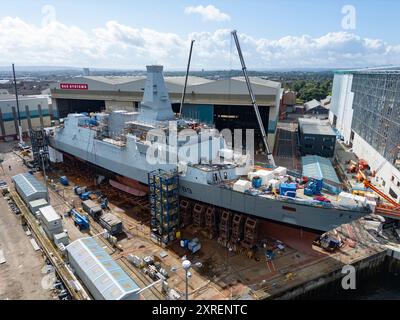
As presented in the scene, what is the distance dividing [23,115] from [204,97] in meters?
31.4

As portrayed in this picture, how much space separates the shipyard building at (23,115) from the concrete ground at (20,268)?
27996 mm

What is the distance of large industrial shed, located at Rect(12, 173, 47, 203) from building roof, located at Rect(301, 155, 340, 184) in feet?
75.9

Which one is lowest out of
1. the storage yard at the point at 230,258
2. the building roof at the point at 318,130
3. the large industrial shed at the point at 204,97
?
the storage yard at the point at 230,258

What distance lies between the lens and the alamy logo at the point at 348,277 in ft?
52.4

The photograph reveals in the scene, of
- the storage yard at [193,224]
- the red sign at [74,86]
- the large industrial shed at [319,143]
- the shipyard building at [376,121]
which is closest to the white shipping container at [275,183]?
the storage yard at [193,224]

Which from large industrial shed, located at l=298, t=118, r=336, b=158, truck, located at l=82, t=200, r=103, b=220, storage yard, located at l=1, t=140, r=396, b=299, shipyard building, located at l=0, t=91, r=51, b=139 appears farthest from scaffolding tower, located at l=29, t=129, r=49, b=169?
large industrial shed, located at l=298, t=118, r=336, b=158

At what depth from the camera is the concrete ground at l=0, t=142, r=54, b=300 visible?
14.0m

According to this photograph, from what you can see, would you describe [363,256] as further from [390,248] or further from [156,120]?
[156,120]

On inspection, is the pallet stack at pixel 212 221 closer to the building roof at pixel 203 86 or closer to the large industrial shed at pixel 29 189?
the large industrial shed at pixel 29 189

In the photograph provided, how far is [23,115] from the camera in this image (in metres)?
45.9

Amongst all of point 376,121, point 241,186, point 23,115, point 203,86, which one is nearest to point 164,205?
point 241,186

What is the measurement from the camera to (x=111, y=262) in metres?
14.3

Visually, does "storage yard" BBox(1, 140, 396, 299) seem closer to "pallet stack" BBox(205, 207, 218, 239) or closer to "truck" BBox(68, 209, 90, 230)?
"truck" BBox(68, 209, 90, 230)
